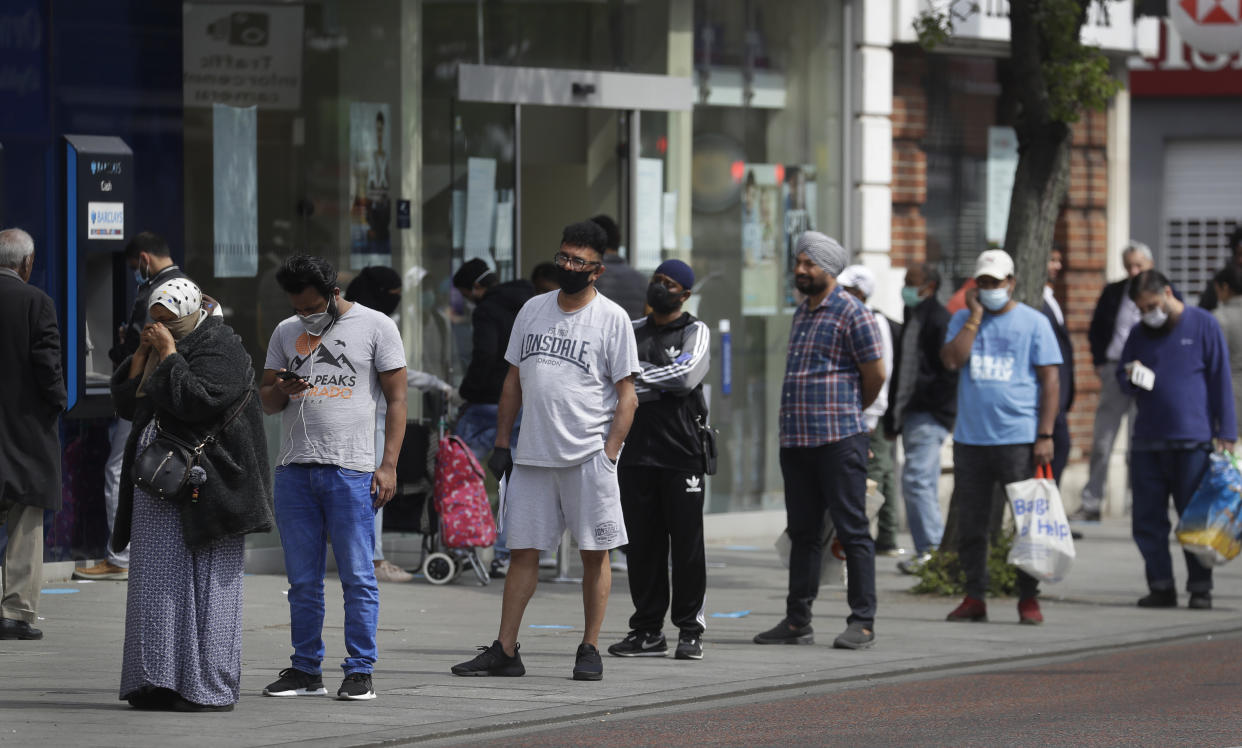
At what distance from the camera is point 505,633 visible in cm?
→ 891

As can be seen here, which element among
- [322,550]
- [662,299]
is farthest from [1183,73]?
[322,550]

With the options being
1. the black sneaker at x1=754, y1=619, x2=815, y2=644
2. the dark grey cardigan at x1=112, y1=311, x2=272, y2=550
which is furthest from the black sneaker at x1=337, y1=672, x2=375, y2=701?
the black sneaker at x1=754, y1=619, x2=815, y2=644

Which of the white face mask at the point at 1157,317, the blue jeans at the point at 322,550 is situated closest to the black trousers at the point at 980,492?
the white face mask at the point at 1157,317

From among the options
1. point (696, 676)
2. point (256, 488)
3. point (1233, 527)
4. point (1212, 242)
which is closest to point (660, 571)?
point (696, 676)

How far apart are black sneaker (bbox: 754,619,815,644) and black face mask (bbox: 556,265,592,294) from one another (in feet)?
7.70

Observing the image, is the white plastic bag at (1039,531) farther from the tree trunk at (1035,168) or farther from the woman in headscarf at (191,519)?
the woman in headscarf at (191,519)

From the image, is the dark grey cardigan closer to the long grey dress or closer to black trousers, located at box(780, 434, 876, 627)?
the long grey dress

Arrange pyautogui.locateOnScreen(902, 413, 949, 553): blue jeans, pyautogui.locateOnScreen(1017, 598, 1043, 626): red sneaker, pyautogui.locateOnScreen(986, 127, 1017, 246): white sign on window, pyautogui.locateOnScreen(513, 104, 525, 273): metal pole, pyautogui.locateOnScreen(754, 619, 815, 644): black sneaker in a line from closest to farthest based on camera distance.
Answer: pyautogui.locateOnScreen(754, 619, 815, 644): black sneaker, pyautogui.locateOnScreen(1017, 598, 1043, 626): red sneaker, pyautogui.locateOnScreen(902, 413, 949, 553): blue jeans, pyautogui.locateOnScreen(513, 104, 525, 273): metal pole, pyautogui.locateOnScreen(986, 127, 1017, 246): white sign on window

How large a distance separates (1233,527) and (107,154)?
6648 mm

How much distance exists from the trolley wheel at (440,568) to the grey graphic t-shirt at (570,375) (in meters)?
3.54

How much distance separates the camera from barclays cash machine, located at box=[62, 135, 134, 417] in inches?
461

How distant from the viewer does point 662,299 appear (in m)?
9.71

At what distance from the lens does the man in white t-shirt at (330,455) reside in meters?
8.22

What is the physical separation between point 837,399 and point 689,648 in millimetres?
1384
